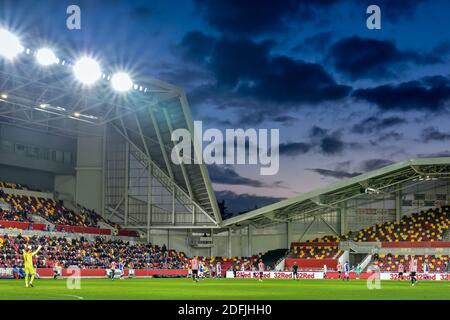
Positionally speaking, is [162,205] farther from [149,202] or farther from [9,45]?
[9,45]

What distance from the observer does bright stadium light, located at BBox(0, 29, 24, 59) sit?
6120 centimetres

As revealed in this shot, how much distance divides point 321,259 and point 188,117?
78.3 ft

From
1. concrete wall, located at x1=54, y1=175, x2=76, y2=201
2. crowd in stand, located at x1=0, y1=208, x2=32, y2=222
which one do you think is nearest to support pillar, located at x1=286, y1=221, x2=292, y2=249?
concrete wall, located at x1=54, y1=175, x2=76, y2=201

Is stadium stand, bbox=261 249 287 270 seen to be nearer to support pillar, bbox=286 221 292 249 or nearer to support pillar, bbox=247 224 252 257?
support pillar, bbox=286 221 292 249

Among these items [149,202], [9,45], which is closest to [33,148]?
[149,202]

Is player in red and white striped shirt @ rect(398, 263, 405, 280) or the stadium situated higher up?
the stadium

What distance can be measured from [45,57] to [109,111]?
20.4 m

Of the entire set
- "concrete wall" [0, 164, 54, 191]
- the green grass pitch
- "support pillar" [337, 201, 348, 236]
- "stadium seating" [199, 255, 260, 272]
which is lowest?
"stadium seating" [199, 255, 260, 272]

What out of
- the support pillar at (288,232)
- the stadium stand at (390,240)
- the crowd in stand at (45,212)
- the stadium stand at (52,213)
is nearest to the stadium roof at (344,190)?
the support pillar at (288,232)

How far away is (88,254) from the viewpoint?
262ft

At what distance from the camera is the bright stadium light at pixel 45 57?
212ft

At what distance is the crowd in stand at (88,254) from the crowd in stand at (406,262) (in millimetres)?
23900

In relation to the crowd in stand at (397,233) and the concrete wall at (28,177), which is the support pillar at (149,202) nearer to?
the concrete wall at (28,177)

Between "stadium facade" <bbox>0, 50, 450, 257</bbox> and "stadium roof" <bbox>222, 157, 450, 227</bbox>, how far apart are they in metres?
0.13
